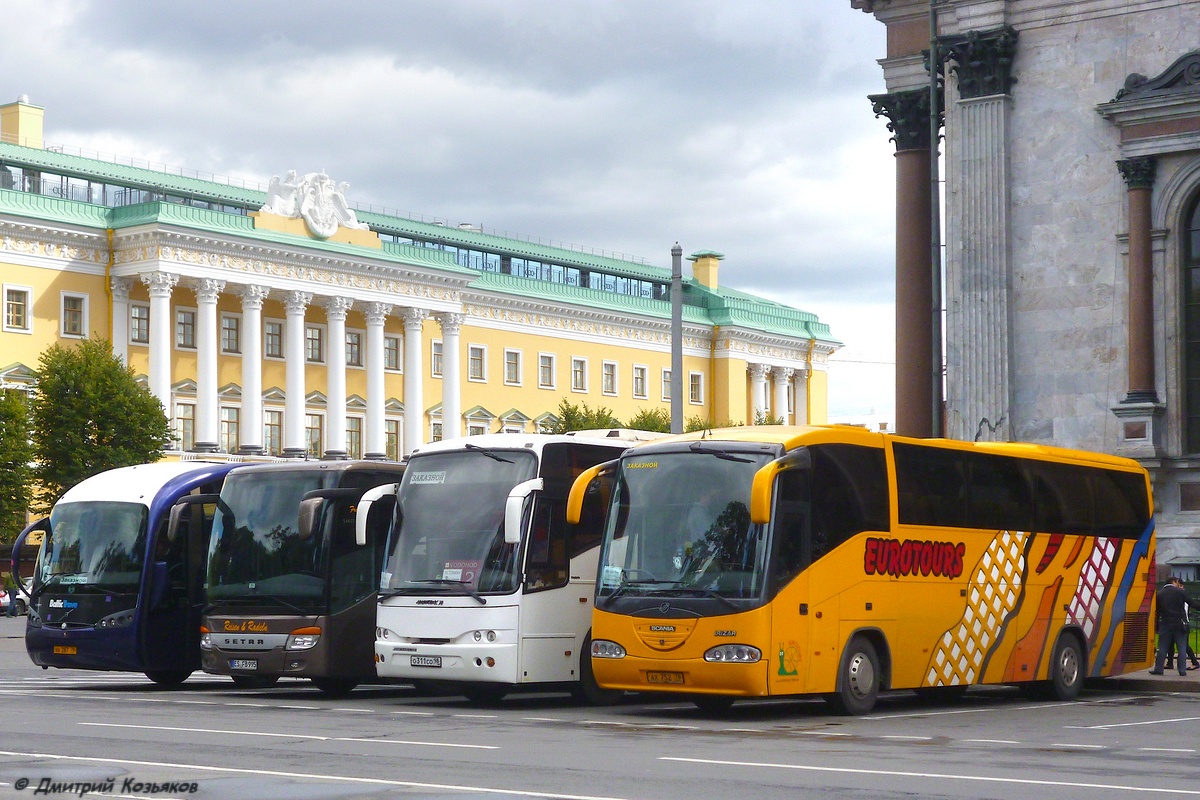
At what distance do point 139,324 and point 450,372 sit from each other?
55.8 ft

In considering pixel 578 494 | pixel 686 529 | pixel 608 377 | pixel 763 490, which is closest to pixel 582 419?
pixel 608 377

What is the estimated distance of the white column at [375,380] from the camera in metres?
85.4

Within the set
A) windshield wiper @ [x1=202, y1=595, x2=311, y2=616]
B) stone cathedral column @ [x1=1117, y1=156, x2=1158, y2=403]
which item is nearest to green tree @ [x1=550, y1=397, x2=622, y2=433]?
stone cathedral column @ [x1=1117, y1=156, x2=1158, y2=403]

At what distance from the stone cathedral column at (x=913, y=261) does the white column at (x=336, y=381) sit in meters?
55.6

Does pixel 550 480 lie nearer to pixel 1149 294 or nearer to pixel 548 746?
pixel 548 746

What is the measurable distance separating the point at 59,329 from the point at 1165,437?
56172 millimetres

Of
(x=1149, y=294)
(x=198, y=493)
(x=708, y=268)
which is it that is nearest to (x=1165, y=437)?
(x=1149, y=294)

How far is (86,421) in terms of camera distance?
2520 inches

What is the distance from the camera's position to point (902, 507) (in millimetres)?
18922

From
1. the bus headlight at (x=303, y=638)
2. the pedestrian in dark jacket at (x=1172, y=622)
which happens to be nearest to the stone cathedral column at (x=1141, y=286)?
the pedestrian in dark jacket at (x=1172, y=622)

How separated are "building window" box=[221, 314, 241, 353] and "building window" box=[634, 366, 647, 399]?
92.2 feet

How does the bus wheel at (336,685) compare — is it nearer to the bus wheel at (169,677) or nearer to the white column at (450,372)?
the bus wheel at (169,677)

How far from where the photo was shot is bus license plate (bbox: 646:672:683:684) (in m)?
17.6

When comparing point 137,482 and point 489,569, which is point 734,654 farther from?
point 137,482
